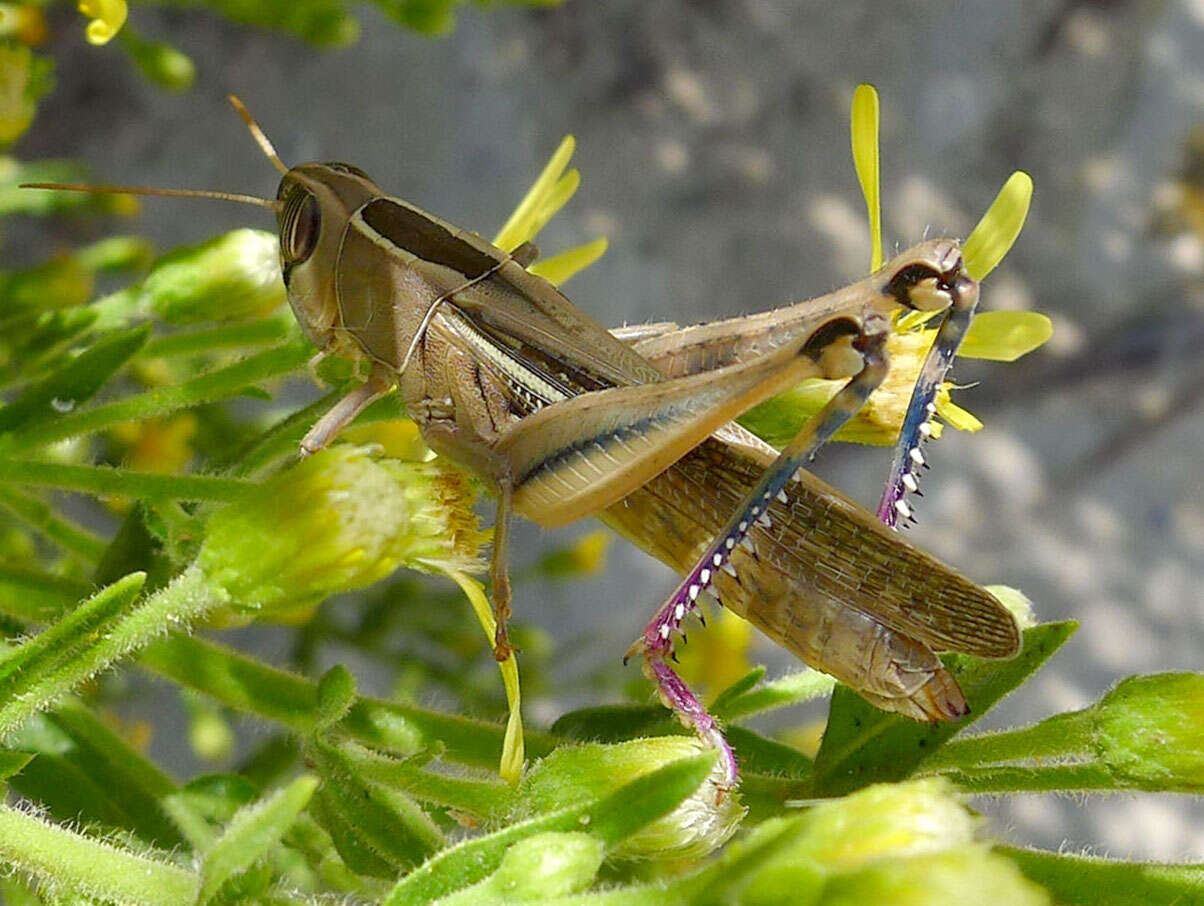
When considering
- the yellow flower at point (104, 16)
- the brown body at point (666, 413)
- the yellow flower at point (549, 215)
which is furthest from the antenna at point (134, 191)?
the yellow flower at point (549, 215)

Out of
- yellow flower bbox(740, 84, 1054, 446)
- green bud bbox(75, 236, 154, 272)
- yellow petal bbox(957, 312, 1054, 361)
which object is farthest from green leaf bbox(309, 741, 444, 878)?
green bud bbox(75, 236, 154, 272)

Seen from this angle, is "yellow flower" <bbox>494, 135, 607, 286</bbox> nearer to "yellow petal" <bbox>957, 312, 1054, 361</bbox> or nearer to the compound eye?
the compound eye

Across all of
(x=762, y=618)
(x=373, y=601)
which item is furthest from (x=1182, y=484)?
(x=762, y=618)

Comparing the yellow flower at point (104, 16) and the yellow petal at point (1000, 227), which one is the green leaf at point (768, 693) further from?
the yellow flower at point (104, 16)

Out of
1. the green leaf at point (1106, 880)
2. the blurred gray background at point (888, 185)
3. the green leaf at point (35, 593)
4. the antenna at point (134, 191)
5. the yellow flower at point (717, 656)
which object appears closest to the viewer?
the green leaf at point (1106, 880)

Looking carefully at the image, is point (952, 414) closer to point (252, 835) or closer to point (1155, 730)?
point (1155, 730)

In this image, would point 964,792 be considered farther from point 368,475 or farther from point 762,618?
point 368,475
